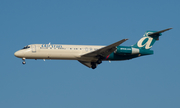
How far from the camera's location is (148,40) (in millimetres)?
44562

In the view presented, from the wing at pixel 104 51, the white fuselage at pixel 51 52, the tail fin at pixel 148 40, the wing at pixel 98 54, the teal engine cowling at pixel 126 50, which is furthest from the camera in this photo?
the tail fin at pixel 148 40

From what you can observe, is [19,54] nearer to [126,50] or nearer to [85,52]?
[85,52]

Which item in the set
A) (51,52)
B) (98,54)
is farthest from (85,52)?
(51,52)

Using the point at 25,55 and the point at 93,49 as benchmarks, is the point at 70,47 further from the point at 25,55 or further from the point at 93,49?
the point at 25,55

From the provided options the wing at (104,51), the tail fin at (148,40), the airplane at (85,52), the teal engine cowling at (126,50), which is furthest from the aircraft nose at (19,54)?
the tail fin at (148,40)

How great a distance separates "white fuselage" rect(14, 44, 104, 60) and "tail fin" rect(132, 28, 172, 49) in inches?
322

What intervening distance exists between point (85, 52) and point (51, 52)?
432cm

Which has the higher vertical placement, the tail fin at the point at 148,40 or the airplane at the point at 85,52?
the tail fin at the point at 148,40

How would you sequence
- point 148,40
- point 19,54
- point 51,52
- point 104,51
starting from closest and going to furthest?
1. point 51,52
2. point 19,54
3. point 104,51
4. point 148,40

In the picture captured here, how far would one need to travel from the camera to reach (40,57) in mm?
40969

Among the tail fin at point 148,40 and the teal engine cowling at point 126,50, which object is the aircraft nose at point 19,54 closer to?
the teal engine cowling at point 126,50

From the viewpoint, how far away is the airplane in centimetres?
4078

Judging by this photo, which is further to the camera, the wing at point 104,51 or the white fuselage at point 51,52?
the white fuselage at point 51,52

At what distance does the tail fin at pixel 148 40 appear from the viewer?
1735 inches
